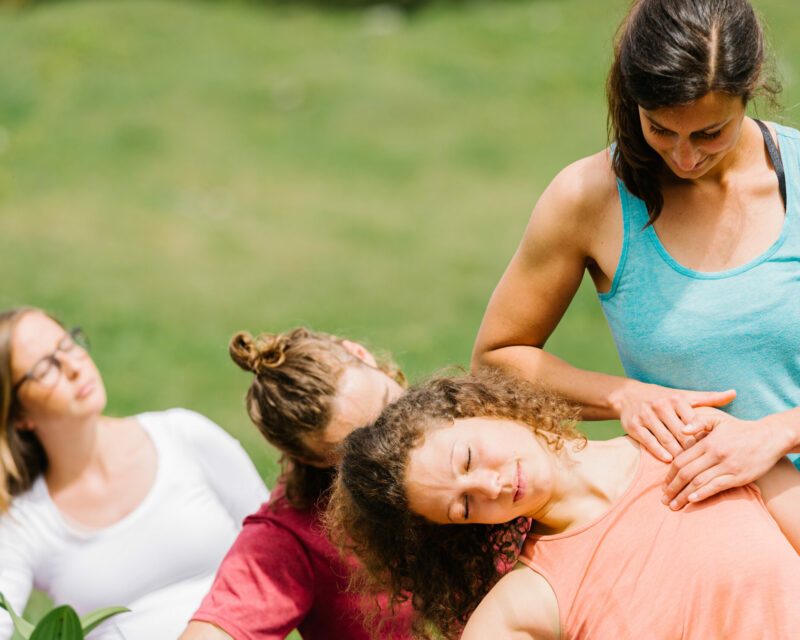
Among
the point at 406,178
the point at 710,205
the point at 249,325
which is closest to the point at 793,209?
the point at 710,205

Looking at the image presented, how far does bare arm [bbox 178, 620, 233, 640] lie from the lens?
8.66 feet

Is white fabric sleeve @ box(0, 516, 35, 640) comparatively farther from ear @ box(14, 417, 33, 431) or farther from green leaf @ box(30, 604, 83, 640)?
green leaf @ box(30, 604, 83, 640)

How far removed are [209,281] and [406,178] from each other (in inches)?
104

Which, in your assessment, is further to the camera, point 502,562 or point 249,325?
point 249,325

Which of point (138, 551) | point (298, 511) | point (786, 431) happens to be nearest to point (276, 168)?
point (138, 551)

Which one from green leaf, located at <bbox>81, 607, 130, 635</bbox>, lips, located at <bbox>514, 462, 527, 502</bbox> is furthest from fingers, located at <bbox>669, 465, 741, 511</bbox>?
green leaf, located at <bbox>81, 607, 130, 635</bbox>

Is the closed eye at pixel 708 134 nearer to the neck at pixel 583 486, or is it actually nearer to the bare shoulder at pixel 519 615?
the neck at pixel 583 486

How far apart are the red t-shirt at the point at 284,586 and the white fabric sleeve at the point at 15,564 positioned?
2.62ft

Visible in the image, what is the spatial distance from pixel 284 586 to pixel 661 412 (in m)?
1.11

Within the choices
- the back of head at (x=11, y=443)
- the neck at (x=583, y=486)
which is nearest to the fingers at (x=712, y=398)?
the neck at (x=583, y=486)

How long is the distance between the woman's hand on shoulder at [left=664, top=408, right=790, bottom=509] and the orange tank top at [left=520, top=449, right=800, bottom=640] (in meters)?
0.06

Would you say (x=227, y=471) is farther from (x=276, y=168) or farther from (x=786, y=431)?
(x=276, y=168)

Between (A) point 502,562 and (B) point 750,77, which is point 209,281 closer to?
(A) point 502,562

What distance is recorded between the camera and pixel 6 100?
11781 mm
